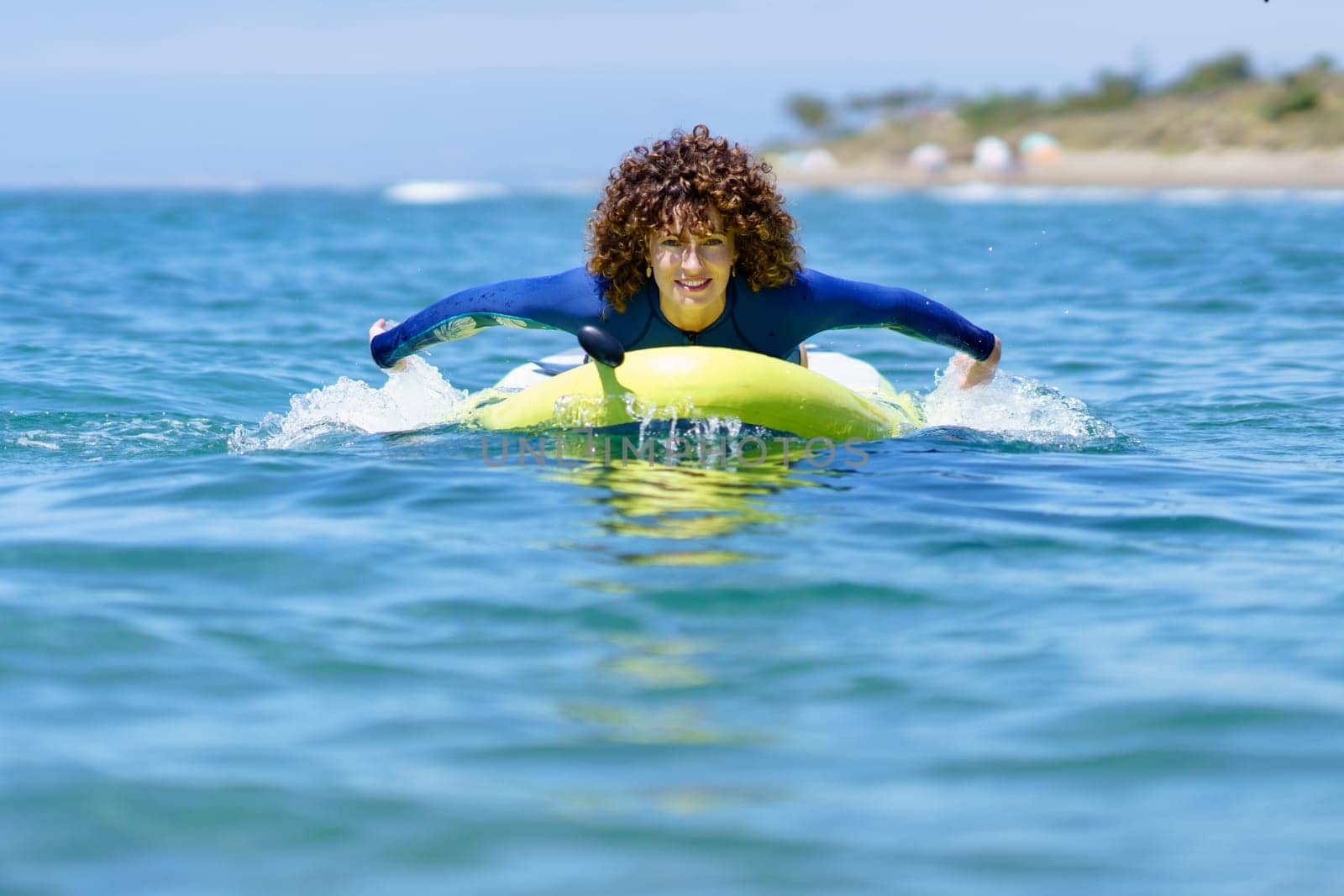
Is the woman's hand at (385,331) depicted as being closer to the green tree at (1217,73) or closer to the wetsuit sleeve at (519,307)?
the wetsuit sleeve at (519,307)

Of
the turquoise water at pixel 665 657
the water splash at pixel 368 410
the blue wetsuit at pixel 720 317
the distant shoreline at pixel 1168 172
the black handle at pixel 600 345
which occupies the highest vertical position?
the distant shoreline at pixel 1168 172

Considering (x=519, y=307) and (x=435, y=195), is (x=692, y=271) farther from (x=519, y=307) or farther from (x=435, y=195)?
(x=435, y=195)

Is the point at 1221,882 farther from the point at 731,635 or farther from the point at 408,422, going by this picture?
the point at 408,422

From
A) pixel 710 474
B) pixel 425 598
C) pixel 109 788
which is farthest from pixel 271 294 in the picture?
pixel 109 788

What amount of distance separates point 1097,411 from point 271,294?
892cm

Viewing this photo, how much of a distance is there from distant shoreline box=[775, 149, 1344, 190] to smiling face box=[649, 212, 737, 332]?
49.6 meters

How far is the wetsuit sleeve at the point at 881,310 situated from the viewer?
608cm

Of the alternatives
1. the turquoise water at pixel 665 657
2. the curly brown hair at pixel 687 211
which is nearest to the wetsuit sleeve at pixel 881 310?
the curly brown hair at pixel 687 211

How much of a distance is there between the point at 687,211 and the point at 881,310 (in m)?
0.84

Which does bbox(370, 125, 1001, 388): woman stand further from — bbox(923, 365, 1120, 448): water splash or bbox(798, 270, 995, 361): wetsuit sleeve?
bbox(923, 365, 1120, 448): water splash

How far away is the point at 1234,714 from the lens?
331 centimetres

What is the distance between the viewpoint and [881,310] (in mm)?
6078

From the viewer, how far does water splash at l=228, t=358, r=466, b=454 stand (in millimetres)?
6609

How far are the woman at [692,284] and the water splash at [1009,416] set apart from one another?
0.50m
